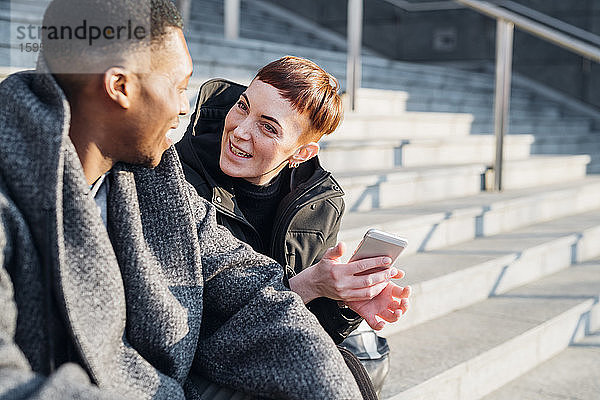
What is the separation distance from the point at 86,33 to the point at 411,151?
3388 millimetres

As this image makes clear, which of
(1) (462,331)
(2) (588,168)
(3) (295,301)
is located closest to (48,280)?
(3) (295,301)

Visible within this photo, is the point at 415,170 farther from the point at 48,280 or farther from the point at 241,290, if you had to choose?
the point at 48,280

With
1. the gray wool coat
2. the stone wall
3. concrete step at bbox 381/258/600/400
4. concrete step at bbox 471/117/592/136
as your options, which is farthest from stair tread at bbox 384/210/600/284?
the stone wall

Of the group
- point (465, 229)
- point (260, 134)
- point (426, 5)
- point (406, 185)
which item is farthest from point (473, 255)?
point (426, 5)

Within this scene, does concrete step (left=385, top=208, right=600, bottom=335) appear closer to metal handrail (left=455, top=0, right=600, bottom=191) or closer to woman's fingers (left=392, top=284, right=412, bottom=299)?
metal handrail (left=455, top=0, right=600, bottom=191)

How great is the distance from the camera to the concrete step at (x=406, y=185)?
3445mm

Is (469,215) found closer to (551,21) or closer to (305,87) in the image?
(305,87)

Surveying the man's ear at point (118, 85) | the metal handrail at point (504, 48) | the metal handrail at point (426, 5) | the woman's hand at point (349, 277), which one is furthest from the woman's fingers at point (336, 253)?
the metal handrail at point (426, 5)

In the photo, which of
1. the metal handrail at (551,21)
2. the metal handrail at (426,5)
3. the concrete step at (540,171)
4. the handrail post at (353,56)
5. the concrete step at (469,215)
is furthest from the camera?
the metal handrail at (426,5)

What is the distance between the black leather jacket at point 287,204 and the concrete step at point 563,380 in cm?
103

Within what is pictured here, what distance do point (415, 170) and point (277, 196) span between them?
7.24 feet

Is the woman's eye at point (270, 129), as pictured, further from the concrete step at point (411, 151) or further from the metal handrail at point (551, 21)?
the metal handrail at point (551, 21)

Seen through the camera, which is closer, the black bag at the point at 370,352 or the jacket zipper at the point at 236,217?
the jacket zipper at the point at 236,217

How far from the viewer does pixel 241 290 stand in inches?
57.4
